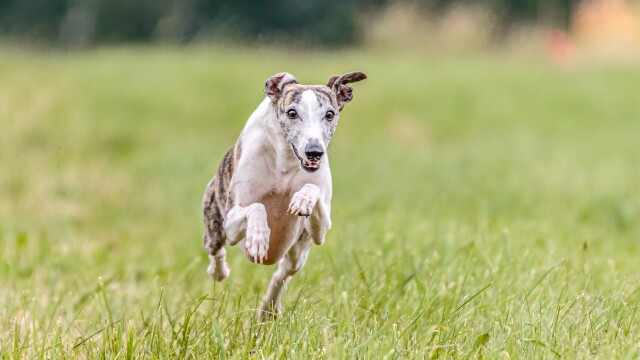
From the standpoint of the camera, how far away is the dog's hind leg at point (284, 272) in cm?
371

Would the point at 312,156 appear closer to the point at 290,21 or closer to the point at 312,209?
the point at 312,209

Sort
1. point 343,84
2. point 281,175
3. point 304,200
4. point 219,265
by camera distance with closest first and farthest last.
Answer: point 304,200
point 343,84
point 281,175
point 219,265

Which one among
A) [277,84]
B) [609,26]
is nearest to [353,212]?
[277,84]

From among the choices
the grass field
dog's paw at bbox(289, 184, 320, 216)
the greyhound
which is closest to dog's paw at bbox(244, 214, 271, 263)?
the greyhound

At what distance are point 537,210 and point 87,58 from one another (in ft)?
39.0

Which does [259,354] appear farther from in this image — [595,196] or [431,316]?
[595,196]

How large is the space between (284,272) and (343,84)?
1.03m

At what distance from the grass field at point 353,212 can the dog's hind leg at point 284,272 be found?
68mm

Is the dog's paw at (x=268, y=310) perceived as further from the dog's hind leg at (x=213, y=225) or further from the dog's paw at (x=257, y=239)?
the dog's paw at (x=257, y=239)

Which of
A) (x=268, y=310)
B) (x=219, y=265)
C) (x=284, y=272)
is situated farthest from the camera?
(x=268, y=310)

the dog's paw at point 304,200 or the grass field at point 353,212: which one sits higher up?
the dog's paw at point 304,200

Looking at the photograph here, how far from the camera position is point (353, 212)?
8961 millimetres

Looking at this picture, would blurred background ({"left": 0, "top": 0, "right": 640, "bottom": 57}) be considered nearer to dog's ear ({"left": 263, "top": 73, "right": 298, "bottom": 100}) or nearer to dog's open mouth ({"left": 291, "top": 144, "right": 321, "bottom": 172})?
dog's ear ({"left": 263, "top": 73, "right": 298, "bottom": 100})

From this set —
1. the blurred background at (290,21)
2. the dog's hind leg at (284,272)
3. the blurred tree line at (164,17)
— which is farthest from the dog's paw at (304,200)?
the blurred tree line at (164,17)
